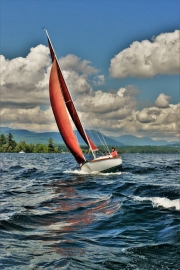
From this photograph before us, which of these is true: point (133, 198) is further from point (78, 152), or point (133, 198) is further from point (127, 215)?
point (78, 152)

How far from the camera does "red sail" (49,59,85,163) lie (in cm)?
3372

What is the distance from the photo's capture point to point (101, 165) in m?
34.7

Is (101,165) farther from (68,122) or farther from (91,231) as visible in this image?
(91,231)

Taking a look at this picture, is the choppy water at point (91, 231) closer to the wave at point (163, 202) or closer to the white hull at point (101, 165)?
the wave at point (163, 202)

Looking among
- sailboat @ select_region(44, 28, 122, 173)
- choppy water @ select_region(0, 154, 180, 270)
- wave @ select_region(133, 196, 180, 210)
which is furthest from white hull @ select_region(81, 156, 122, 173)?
wave @ select_region(133, 196, 180, 210)

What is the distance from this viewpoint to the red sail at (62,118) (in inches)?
1328

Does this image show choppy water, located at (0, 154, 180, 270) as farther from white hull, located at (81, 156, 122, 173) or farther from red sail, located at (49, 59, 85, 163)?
red sail, located at (49, 59, 85, 163)

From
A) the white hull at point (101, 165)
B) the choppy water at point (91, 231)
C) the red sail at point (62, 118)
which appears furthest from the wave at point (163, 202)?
the red sail at point (62, 118)

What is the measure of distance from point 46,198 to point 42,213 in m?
4.92

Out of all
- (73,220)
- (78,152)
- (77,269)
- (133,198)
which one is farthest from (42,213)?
(78,152)

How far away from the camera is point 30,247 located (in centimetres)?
1015

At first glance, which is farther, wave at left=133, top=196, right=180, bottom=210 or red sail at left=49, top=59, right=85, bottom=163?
red sail at left=49, top=59, right=85, bottom=163

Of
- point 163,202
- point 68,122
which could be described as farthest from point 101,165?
point 163,202

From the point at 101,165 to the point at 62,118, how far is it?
612cm
